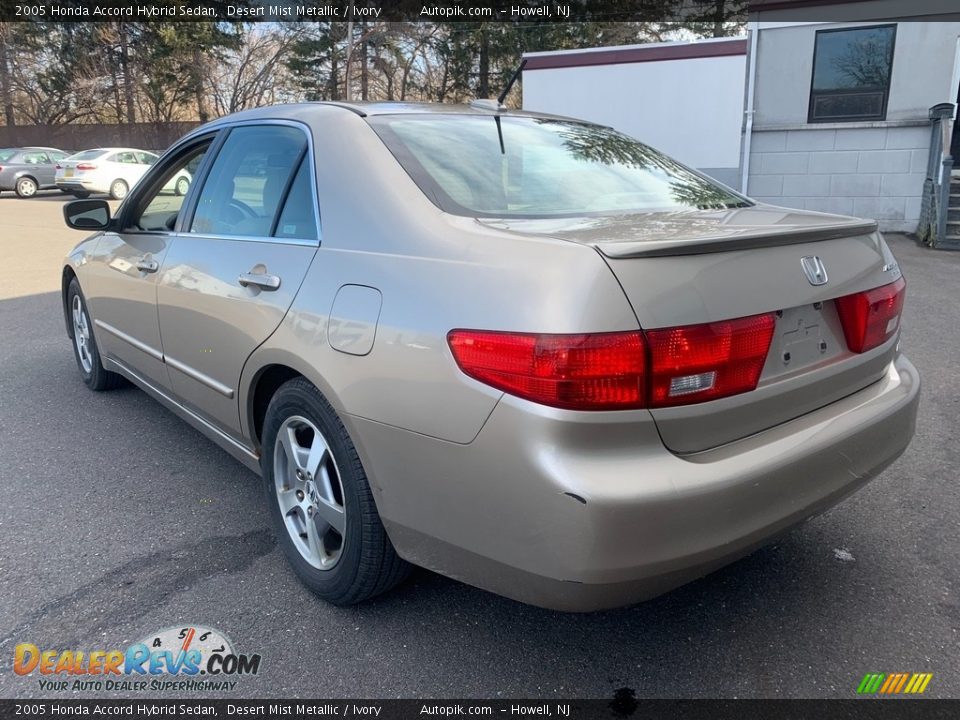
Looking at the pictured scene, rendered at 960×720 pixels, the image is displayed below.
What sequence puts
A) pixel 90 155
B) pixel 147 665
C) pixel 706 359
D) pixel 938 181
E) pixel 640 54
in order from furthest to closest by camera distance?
pixel 90 155 < pixel 640 54 < pixel 938 181 < pixel 147 665 < pixel 706 359

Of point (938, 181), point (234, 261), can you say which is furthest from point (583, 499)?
point (938, 181)

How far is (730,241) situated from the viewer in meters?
1.89

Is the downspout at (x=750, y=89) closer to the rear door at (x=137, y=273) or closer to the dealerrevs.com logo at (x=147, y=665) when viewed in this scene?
the rear door at (x=137, y=273)

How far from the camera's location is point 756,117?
1310 centimetres

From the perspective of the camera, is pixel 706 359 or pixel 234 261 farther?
pixel 234 261

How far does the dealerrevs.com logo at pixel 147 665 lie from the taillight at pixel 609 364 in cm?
120

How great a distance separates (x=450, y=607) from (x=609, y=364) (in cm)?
117

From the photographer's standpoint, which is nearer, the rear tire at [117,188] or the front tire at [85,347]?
the front tire at [85,347]

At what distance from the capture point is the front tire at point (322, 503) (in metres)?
2.17

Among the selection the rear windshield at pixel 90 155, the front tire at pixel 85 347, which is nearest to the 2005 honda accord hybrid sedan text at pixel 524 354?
the front tire at pixel 85 347

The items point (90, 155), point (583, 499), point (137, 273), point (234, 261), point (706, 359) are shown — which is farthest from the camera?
point (90, 155)

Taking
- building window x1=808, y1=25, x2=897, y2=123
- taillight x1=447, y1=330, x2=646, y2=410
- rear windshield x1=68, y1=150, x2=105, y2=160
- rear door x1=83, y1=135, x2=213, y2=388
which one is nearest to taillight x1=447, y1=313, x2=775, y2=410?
taillight x1=447, y1=330, x2=646, y2=410

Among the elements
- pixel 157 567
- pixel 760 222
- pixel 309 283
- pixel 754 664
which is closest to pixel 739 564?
pixel 754 664

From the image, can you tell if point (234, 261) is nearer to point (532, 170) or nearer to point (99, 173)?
point (532, 170)
